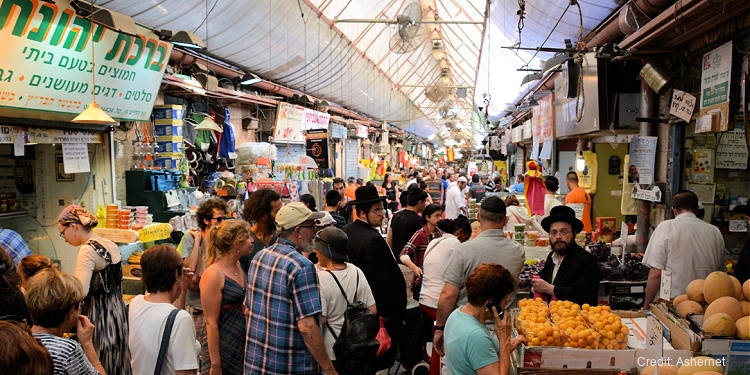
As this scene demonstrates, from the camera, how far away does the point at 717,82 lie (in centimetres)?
445

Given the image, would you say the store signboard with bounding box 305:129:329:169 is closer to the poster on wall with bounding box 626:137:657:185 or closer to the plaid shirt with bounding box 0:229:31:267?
the poster on wall with bounding box 626:137:657:185

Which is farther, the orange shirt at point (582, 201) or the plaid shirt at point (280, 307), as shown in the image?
the orange shirt at point (582, 201)

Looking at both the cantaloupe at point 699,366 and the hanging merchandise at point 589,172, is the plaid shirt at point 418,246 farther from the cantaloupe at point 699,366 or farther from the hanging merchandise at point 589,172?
the hanging merchandise at point 589,172

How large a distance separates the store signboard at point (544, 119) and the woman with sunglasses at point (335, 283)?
732 cm

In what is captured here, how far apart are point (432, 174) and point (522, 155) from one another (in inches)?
157

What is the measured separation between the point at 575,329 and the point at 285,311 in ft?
5.74

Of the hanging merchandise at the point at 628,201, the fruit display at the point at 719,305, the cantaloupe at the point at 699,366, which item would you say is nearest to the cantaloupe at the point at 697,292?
the fruit display at the point at 719,305

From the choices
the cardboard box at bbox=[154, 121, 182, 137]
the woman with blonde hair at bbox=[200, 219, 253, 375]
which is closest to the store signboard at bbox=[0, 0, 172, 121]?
the cardboard box at bbox=[154, 121, 182, 137]

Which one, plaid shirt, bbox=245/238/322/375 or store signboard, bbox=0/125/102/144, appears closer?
plaid shirt, bbox=245/238/322/375

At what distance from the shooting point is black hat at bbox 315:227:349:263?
364 centimetres

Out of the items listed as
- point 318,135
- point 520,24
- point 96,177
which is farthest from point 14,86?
point 318,135

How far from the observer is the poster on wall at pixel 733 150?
5562 mm

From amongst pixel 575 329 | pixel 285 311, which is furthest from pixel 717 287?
pixel 285 311

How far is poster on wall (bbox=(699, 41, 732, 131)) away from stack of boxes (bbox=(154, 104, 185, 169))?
699 centimetres
